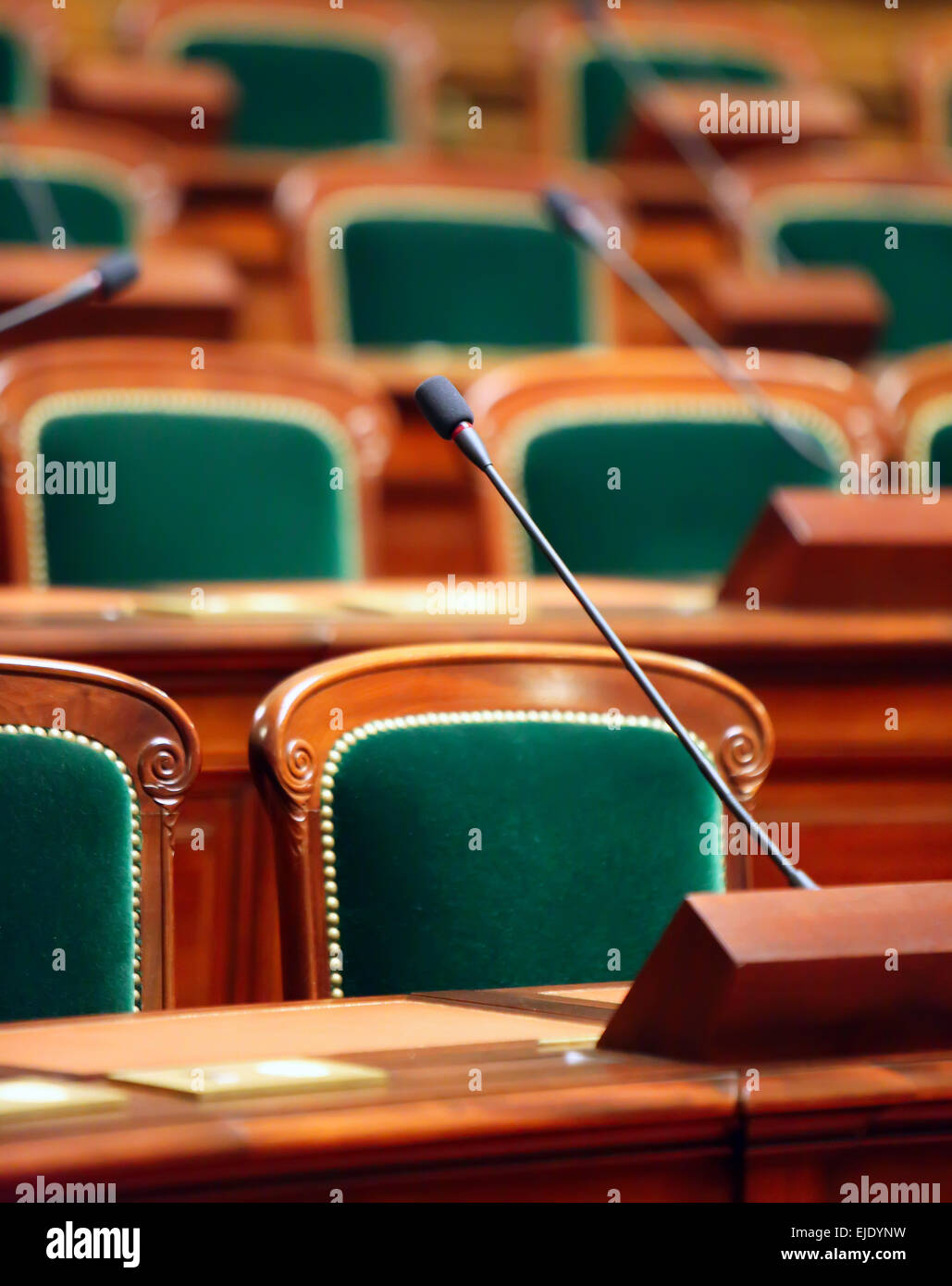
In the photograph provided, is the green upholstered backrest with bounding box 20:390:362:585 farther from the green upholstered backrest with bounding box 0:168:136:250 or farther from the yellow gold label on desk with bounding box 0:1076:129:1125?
the yellow gold label on desk with bounding box 0:1076:129:1125

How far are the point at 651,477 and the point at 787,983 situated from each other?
676 millimetres

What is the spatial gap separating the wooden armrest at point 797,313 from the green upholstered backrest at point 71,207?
47 cm

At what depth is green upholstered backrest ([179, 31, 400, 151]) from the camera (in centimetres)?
173

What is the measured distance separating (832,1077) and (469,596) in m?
0.49

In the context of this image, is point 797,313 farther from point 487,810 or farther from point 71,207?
point 487,810

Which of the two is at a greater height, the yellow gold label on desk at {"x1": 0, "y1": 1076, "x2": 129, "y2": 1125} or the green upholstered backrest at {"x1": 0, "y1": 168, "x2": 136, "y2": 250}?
the green upholstered backrest at {"x1": 0, "y1": 168, "x2": 136, "y2": 250}

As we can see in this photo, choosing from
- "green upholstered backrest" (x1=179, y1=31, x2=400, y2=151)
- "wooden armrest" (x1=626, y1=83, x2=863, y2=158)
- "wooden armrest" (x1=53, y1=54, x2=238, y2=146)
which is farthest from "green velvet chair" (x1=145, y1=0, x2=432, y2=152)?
"wooden armrest" (x1=626, y1=83, x2=863, y2=158)

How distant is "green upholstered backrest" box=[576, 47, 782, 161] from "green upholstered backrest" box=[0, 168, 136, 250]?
0.60 meters

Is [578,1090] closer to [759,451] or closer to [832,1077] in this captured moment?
[832,1077]

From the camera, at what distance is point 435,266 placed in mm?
1314

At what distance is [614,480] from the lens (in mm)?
1035

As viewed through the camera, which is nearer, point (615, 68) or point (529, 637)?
point (529, 637)

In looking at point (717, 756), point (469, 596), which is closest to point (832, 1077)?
point (717, 756)

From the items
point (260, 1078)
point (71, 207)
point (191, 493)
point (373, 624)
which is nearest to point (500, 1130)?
point (260, 1078)
